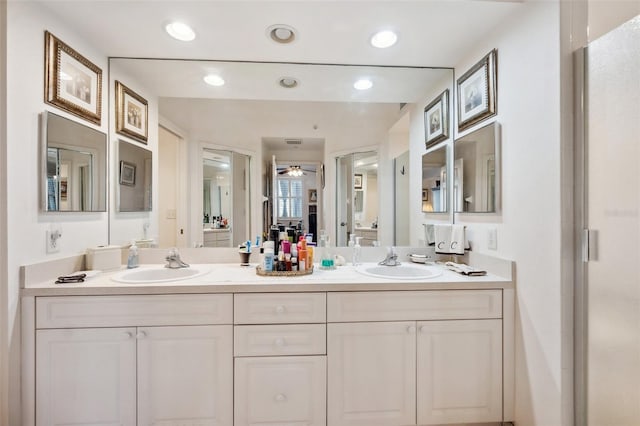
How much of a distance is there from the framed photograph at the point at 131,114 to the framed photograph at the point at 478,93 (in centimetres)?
203

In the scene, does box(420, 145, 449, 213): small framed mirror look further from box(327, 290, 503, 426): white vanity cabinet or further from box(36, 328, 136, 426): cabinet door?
box(36, 328, 136, 426): cabinet door

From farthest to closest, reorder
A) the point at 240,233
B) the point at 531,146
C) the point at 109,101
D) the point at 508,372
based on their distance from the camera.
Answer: the point at 240,233 → the point at 109,101 → the point at 508,372 → the point at 531,146

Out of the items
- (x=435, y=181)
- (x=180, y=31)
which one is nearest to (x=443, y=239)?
(x=435, y=181)

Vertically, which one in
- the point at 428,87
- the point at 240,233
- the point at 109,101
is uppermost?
the point at 428,87

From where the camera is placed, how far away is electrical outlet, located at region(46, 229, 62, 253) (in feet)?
4.53

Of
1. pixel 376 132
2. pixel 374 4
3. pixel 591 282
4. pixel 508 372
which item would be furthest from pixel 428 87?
pixel 508 372

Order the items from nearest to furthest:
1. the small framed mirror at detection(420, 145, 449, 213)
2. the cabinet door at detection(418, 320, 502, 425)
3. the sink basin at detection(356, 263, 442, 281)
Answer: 1. the cabinet door at detection(418, 320, 502, 425)
2. the sink basin at detection(356, 263, 442, 281)
3. the small framed mirror at detection(420, 145, 449, 213)

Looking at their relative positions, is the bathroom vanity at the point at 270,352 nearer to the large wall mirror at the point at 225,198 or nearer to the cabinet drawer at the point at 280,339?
the cabinet drawer at the point at 280,339

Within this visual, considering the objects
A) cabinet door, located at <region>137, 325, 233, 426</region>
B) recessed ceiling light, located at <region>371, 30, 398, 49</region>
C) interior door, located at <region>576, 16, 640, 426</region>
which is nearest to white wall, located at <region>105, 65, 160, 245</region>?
cabinet door, located at <region>137, 325, 233, 426</region>

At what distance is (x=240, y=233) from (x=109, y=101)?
3.78 feet

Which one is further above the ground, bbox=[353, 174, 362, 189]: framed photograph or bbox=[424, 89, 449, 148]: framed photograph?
bbox=[424, 89, 449, 148]: framed photograph

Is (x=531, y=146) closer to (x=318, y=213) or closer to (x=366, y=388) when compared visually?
(x=318, y=213)

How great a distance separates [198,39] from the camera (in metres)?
1.57

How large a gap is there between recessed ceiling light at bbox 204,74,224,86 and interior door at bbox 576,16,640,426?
1.87 metres
